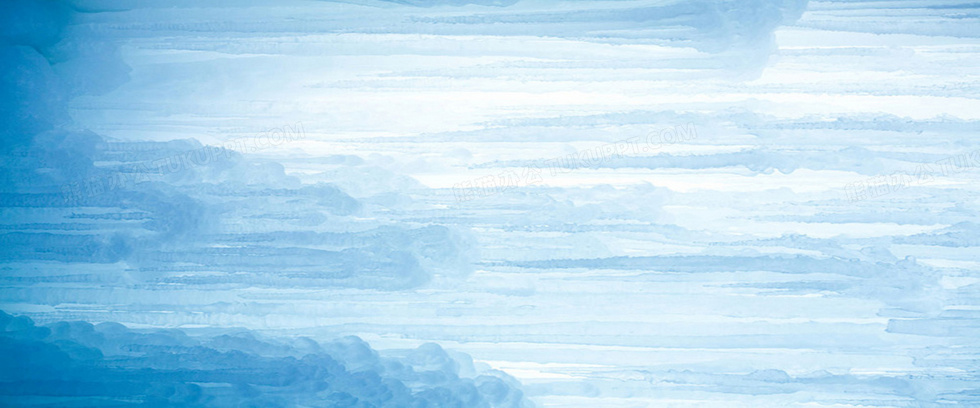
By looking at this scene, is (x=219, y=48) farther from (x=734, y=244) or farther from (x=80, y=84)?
(x=734, y=244)

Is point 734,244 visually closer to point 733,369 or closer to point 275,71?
point 733,369

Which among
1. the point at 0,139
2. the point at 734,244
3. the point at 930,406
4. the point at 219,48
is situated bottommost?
the point at 930,406

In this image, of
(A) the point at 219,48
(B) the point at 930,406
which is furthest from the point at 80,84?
(B) the point at 930,406

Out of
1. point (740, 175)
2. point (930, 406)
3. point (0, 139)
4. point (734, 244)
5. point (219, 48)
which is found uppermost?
point (219, 48)

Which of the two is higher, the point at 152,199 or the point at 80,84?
the point at 80,84

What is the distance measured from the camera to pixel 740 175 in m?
1.39

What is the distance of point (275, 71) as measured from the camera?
1.42 metres

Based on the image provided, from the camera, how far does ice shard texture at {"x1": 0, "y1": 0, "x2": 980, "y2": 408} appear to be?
1.38 meters

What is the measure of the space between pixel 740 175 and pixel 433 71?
723 millimetres

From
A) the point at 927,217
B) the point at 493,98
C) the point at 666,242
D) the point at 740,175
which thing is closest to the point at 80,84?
the point at 493,98

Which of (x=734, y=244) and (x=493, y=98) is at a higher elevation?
(x=493, y=98)

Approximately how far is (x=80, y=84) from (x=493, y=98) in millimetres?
939

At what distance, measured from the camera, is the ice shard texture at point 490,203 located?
138cm

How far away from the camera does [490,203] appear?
140 centimetres
